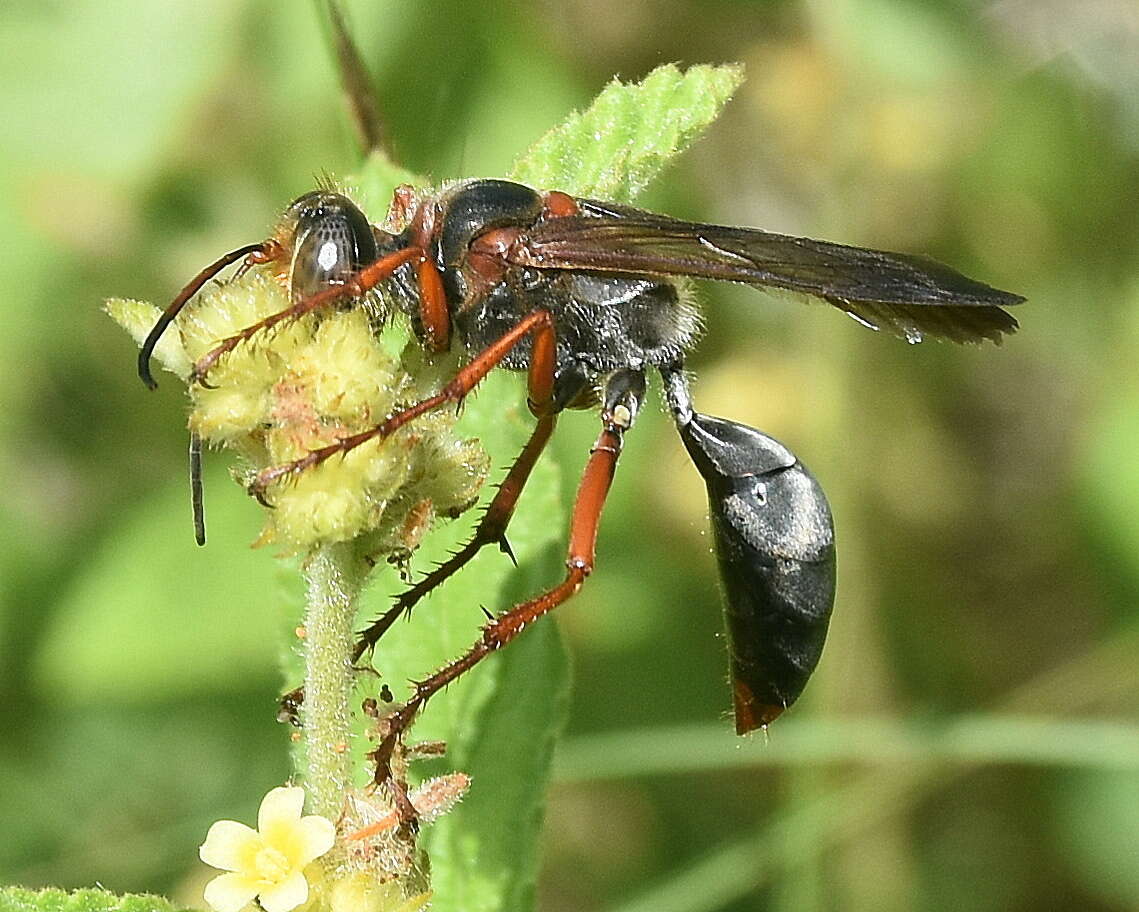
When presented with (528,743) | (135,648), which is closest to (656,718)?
(135,648)

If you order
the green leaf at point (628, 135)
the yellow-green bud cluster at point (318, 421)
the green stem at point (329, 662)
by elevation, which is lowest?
the green stem at point (329, 662)

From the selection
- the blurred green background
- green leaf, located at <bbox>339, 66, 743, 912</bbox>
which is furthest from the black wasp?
the blurred green background

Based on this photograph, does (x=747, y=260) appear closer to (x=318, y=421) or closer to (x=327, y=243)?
(x=327, y=243)

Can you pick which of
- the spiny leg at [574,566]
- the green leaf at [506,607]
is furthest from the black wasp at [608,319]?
the green leaf at [506,607]

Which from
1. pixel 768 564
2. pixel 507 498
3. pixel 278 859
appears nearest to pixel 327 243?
pixel 507 498

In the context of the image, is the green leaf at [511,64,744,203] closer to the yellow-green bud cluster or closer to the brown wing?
the brown wing

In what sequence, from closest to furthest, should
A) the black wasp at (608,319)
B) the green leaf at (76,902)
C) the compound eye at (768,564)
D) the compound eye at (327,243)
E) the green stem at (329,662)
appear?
the green leaf at (76,902) < the green stem at (329,662) < the compound eye at (327,243) < the black wasp at (608,319) < the compound eye at (768,564)

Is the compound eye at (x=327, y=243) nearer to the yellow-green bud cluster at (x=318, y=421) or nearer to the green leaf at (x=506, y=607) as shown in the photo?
the yellow-green bud cluster at (x=318, y=421)
